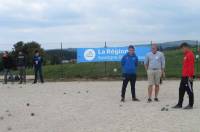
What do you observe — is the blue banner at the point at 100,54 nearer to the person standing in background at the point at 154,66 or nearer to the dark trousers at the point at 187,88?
the person standing in background at the point at 154,66

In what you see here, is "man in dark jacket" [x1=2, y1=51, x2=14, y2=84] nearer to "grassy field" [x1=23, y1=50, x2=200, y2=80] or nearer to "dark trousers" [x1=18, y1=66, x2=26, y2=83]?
"dark trousers" [x1=18, y1=66, x2=26, y2=83]

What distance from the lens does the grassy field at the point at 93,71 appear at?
34219 mm

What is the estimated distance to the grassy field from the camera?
34219mm

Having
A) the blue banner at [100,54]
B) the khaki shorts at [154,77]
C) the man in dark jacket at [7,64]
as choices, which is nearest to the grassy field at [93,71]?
the blue banner at [100,54]

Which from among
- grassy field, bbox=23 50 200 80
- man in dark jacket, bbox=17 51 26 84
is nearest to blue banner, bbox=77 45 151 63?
grassy field, bbox=23 50 200 80

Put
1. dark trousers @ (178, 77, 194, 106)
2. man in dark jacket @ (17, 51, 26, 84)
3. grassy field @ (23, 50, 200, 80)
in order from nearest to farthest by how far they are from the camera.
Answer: dark trousers @ (178, 77, 194, 106)
man in dark jacket @ (17, 51, 26, 84)
grassy field @ (23, 50, 200, 80)

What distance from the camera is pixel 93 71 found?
119 feet

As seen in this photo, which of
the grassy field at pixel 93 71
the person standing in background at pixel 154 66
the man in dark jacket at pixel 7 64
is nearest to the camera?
the person standing in background at pixel 154 66

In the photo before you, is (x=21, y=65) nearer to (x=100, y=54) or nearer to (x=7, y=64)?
(x=7, y=64)

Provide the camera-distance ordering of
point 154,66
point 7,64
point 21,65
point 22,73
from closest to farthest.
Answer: point 154,66 < point 7,64 < point 22,73 < point 21,65

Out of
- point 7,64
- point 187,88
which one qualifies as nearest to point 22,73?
point 7,64

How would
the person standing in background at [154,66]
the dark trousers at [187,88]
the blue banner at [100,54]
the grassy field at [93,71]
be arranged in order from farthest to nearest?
the grassy field at [93,71] → the blue banner at [100,54] → the person standing in background at [154,66] → the dark trousers at [187,88]

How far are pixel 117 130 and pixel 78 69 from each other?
27156mm

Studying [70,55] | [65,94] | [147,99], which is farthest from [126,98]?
[70,55]
